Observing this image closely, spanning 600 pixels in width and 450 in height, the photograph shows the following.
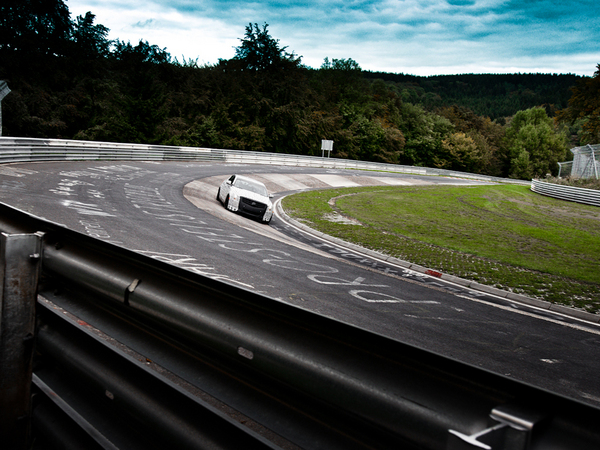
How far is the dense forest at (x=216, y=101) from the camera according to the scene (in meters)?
43.1

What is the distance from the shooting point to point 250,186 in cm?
1942

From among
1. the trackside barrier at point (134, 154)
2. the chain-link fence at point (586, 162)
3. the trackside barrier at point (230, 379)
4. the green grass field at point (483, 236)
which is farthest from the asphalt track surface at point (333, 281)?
the chain-link fence at point (586, 162)

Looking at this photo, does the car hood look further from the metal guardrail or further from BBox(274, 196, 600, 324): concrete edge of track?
the metal guardrail

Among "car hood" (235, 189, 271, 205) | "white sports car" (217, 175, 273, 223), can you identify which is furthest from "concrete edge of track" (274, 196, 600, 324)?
A: "car hood" (235, 189, 271, 205)

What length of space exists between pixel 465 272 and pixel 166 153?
30406 mm

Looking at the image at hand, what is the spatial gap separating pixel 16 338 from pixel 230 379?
4.43ft

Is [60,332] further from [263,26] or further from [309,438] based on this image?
[263,26]

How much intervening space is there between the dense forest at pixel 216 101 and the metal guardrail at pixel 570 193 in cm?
412

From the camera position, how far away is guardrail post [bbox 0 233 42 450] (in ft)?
7.55

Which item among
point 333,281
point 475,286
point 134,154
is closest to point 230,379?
point 333,281

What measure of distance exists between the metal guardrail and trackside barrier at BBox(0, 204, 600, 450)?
3821cm

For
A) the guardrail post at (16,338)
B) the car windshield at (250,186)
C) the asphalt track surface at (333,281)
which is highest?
the guardrail post at (16,338)

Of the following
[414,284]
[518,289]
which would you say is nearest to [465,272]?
[518,289]

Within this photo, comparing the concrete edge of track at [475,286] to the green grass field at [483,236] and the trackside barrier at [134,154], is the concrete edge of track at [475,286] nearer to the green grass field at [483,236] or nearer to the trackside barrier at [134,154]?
the green grass field at [483,236]
